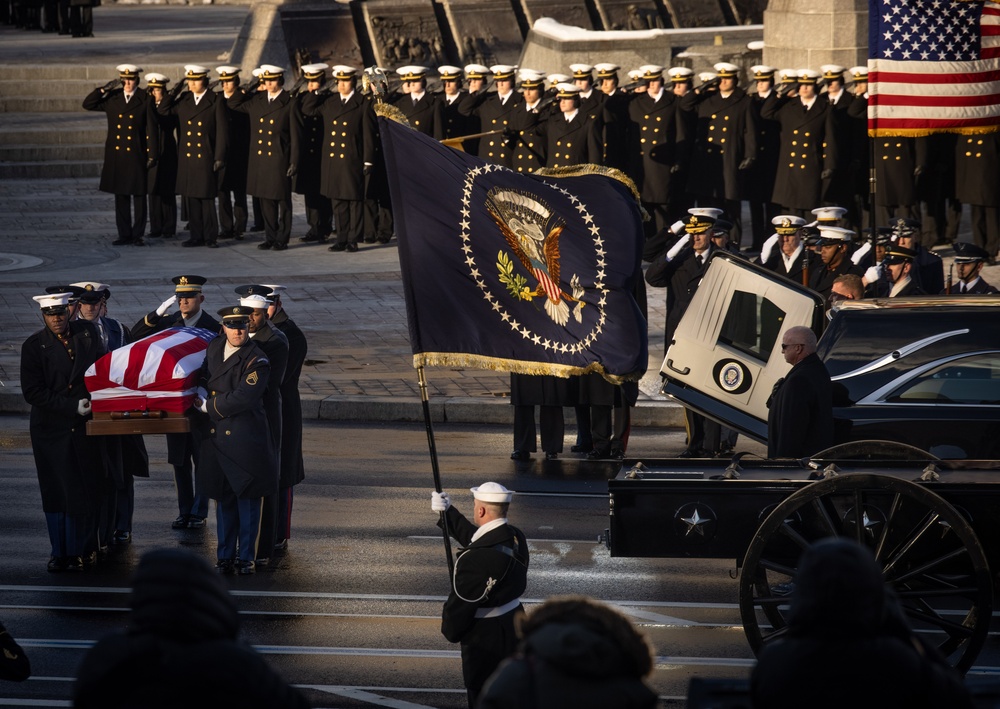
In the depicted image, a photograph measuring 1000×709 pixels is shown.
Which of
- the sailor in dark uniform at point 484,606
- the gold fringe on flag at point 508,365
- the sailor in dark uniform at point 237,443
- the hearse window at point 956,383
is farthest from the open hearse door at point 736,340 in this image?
the sailor in dark uniform at point 484,606

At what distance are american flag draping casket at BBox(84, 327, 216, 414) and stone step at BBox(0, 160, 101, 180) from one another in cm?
1826

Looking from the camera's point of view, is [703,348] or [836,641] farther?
[703,348]

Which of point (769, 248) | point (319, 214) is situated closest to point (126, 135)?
point (319, 214)

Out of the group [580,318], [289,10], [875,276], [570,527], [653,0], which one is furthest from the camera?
[653,0]

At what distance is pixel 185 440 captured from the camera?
491 inches

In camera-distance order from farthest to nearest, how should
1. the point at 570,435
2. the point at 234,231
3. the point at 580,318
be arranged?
the point at 234,231, the point at 570,435, the point at 580,318

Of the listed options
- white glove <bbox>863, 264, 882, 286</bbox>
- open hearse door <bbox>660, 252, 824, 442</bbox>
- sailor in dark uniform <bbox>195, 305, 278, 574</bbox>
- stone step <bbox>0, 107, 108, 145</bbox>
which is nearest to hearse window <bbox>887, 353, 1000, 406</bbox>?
open hearse door <bbox>660, 252, 824, 442</bbox>

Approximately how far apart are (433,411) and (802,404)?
6295mm

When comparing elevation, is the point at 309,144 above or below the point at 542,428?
above

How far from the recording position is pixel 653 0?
33.9m

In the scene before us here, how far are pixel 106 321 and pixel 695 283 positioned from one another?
5.06m

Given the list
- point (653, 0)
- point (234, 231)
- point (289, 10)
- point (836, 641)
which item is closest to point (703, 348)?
point (836, 641)

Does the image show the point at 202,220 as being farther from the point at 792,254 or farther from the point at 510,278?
the point at 510,278

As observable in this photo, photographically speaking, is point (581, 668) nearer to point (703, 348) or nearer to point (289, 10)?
point (703, 348)
